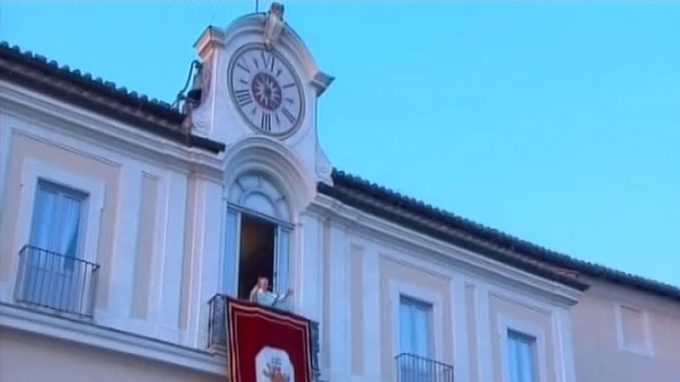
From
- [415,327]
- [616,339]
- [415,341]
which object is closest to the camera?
[415,341]

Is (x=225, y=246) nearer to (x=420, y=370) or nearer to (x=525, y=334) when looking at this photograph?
(x=420, y=370)

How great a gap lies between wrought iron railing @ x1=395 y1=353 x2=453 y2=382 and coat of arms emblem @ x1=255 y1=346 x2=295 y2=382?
2828 millimetres

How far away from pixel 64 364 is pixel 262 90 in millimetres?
6530

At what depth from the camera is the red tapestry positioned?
19.7 meters

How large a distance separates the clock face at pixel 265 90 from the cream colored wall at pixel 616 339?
9.51m

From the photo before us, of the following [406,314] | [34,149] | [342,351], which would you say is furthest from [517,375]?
[34,149]

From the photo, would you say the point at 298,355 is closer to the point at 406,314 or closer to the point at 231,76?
the point at 406,314

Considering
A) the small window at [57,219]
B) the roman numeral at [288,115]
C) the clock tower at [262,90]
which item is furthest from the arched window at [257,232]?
the small window at [57,219]

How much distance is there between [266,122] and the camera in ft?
71.9

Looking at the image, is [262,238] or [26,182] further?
[262,238]

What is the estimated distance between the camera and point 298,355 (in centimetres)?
2055

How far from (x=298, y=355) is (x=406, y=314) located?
3.38 metres

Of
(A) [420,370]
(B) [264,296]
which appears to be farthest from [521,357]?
(B) [264,296]

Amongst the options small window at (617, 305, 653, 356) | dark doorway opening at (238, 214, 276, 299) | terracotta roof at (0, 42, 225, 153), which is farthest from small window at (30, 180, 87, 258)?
small window at (617, 305, 653, 356)
